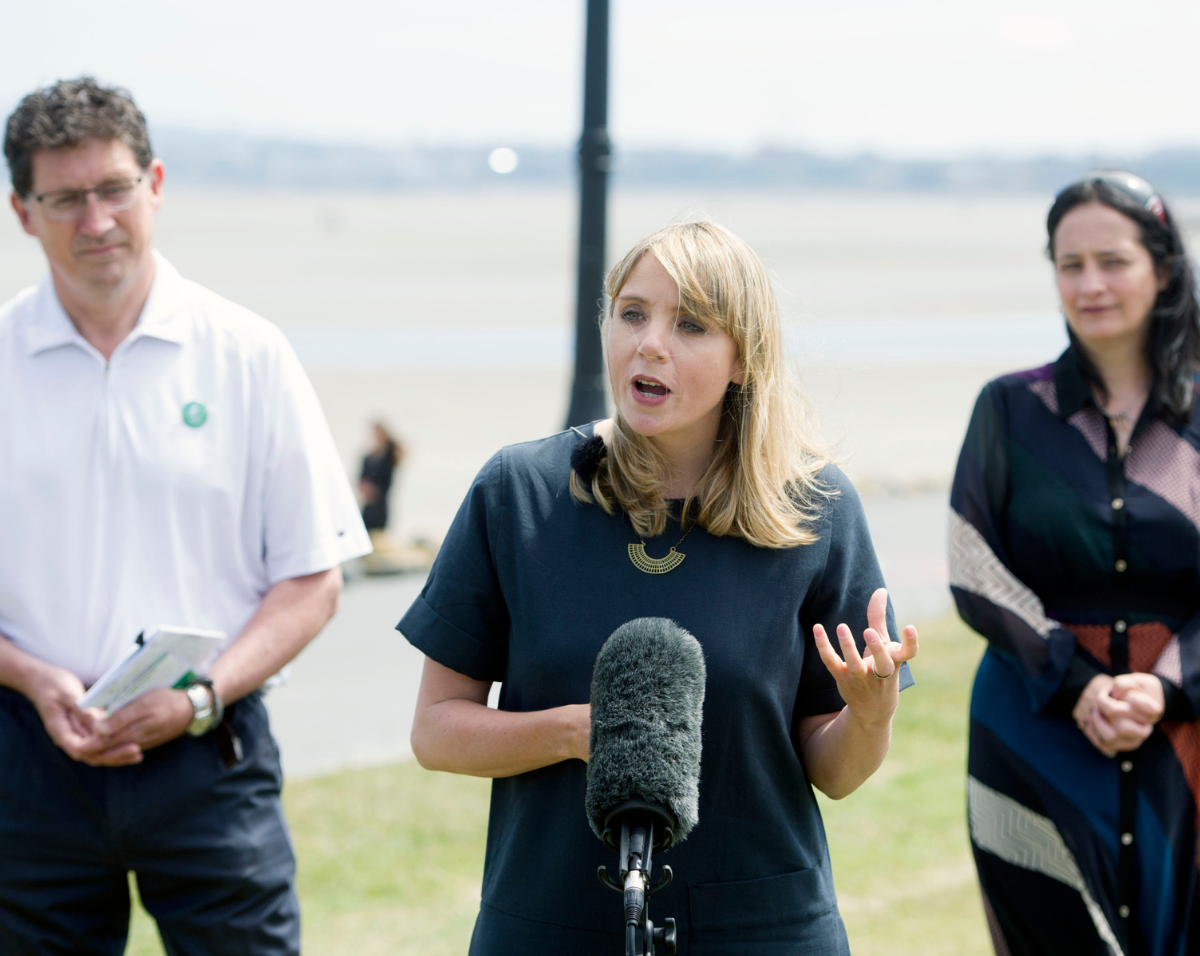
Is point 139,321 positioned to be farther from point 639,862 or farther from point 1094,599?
point 1094,599

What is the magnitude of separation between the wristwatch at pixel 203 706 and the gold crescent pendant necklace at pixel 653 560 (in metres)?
1.33

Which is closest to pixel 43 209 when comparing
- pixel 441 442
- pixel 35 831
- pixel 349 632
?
pixel 35 831

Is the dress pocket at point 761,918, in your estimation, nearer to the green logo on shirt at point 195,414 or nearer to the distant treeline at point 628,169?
the green logo on shirt at point 195,414

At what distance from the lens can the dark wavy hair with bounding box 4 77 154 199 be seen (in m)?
3.16

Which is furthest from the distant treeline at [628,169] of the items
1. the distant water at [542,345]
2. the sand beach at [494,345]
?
the distant water at [542,345]

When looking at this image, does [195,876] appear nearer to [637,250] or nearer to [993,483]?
[637,250]

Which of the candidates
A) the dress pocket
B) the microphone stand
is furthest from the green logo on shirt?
the microphone stand

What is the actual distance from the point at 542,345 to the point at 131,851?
2739 centimetres

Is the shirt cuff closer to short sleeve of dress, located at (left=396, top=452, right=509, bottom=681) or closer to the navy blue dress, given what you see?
the navy blue dress

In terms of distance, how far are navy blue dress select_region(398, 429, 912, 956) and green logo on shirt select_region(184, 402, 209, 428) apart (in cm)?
107

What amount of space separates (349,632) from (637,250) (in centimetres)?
660

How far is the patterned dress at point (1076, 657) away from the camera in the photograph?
358 cm

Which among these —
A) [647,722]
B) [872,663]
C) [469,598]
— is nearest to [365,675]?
[469,598]

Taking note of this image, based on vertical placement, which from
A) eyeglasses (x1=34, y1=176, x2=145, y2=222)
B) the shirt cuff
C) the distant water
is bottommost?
the distant water
